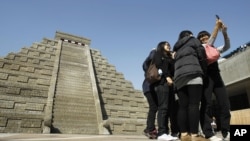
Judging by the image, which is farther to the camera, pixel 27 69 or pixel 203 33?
pixel 27 69

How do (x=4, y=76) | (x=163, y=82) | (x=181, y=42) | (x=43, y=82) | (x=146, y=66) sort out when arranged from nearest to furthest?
(x=181, y=42)
(x=163, y=82)
(x=146, y=66)
(x=4, y=76)
(x=43, y=82)

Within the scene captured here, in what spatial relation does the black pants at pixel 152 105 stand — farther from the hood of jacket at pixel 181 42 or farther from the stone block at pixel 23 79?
the stone block at pixel 23 79

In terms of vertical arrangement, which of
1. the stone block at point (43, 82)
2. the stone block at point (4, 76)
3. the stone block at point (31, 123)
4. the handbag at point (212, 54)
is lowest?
the stone block at point (31, 123)

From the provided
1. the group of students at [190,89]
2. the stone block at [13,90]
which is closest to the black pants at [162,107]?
the group of students at [190,89]

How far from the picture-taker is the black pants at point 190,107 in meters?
3.23

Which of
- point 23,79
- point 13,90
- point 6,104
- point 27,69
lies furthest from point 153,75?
point 27,69

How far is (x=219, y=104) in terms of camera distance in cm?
382

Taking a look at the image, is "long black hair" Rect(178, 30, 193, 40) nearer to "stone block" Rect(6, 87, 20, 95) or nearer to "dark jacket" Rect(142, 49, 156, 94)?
"dark jacket" Rect(142, 49, 156, 94)

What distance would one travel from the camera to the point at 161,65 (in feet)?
14.3

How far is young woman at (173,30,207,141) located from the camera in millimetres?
3254

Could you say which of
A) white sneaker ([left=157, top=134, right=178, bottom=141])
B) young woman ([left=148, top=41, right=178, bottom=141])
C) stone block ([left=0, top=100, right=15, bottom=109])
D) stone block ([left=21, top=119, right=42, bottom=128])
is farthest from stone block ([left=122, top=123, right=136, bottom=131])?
white sneaker ([left=157, top=134, right=178, bottom=141])

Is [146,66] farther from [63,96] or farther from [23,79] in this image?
[23,79]

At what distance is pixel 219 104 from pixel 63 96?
9527mm

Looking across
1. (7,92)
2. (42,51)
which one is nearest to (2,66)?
(7,92)
